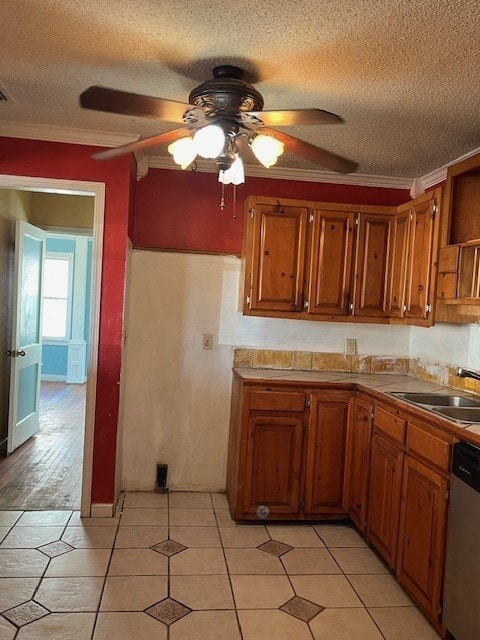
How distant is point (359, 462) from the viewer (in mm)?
3229

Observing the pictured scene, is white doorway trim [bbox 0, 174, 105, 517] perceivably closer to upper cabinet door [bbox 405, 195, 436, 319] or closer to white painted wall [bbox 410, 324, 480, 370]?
upper cabinet door [bbox 405, 195, 436, 319]

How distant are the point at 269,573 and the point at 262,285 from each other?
66.3 inches

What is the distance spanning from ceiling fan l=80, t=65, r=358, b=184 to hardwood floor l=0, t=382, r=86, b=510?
239cm

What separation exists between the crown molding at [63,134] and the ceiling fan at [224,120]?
1110 mm

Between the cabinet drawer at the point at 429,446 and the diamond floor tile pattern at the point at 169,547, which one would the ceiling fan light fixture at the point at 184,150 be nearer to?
the cabinet drawer at the point at 429,446

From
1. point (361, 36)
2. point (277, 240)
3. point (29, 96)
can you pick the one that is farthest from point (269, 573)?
point (29, 96)

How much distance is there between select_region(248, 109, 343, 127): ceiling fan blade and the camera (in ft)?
6.22

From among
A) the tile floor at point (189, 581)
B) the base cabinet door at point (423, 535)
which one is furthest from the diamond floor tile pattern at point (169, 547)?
the base cabinet door at point (423, 535)

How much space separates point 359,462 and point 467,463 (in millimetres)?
1175

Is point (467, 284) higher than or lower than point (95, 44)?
lower

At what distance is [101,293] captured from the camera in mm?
3277

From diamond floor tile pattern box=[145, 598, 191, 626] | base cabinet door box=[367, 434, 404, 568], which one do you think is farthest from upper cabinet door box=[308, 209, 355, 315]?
diamond floor tile pattern box=[145, 598, 191, 626]

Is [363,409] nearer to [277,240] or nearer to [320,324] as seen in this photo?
[320,324]

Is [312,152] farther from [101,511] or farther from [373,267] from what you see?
[101,511]
